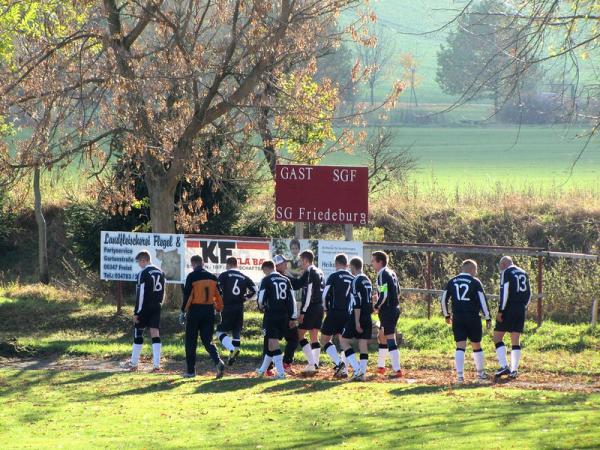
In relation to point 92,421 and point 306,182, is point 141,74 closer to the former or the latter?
point 306,182

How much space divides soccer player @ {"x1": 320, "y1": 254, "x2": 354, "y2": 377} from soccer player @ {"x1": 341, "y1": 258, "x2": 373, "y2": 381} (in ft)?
0.82

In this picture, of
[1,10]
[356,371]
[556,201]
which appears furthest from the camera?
[556,201]

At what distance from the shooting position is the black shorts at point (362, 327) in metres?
16.9

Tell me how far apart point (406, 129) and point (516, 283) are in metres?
73.8

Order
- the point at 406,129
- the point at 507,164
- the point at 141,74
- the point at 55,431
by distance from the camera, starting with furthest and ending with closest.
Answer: the point at 406,129
the point at 507,164
the point at 141,74
the point at 55,431

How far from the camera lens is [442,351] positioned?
20.7 meters

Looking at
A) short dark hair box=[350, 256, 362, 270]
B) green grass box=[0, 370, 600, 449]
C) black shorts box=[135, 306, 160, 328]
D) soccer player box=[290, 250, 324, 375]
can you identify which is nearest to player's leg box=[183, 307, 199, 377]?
green grass box=[0, 370, 600, 449]

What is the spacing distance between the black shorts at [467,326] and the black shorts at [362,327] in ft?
4.68

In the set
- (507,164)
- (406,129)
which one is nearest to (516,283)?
(507,164)

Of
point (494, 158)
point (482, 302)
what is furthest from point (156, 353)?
point (494, 158)

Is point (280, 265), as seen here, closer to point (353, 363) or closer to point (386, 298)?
point (386, 298)

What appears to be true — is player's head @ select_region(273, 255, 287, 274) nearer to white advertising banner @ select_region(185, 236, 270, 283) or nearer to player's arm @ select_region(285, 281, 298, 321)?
player's arm @ select_region(285, 281, 298, 321)

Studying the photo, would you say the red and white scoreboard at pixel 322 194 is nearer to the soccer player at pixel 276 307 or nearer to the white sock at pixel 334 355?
the white sock at pixel 334 355

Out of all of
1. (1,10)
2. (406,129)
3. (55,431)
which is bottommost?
(55,431)
